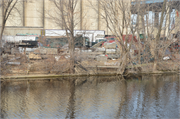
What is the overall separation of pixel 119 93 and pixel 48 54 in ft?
34.5

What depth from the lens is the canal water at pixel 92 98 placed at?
429 inches

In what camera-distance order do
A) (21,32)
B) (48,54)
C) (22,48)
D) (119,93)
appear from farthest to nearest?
(21,32) < (22,48) < (48,54) < (119,93)

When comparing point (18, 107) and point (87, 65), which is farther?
point (87, 65)

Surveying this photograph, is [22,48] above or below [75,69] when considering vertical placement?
above

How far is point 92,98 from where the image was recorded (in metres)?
13.7

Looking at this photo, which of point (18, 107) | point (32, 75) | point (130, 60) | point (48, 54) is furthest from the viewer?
point (48, 54)

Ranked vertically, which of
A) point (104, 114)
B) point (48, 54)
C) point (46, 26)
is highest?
point (46, 26)

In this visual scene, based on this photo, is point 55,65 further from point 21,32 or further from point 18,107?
point 21,32

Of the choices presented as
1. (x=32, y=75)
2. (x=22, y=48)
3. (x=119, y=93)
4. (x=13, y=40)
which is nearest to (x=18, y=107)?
(x=119, y=93)

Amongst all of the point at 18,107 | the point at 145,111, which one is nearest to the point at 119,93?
the point at 145,111

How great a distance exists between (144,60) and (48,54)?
1037 centimetres

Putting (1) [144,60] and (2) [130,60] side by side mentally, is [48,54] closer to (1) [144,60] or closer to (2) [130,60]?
(2) [130,60]

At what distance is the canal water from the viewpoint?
10906 millimetres

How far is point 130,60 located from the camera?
21.3m
